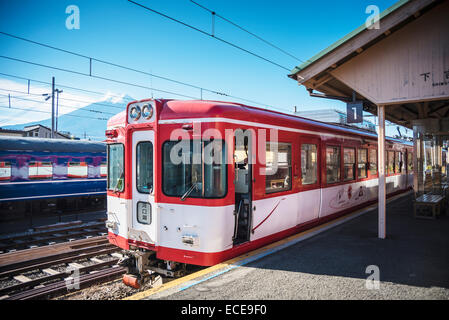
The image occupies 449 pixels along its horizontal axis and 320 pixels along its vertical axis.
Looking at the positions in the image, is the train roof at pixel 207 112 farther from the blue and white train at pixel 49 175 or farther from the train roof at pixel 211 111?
the blue and white train at pixel 49 175

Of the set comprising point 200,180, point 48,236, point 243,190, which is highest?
point 200,180

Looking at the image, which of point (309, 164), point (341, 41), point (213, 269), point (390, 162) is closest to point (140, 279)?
point (213, 269)

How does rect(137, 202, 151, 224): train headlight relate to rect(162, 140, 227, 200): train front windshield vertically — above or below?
below

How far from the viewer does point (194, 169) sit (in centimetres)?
475

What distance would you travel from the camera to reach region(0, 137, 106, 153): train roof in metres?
11.2

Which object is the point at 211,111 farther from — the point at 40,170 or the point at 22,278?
the point at 40,170

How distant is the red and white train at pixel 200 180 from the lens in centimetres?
466

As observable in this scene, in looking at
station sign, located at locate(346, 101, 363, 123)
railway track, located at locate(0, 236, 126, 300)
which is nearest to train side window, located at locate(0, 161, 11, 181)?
railway track, located at locate(0, 236, 126, 300)

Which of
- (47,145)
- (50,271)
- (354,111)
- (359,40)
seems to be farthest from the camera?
(47,145)

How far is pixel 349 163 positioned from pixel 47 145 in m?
11.3

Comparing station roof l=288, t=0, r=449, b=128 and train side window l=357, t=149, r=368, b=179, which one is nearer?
station roof l=288, t=0, r=449, b=128

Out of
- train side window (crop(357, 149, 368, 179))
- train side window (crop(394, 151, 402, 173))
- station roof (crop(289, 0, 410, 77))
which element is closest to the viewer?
station roof (crop(289, 0, 410, 77))

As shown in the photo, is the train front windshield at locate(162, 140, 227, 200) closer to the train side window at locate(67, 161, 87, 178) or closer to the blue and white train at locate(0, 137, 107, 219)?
the blue and white train at locate(0, 137, 107, 219)
